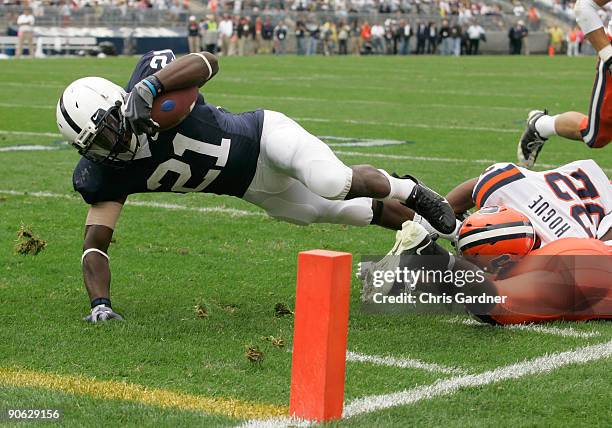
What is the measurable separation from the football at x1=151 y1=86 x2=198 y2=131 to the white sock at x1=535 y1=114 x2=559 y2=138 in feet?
8.75

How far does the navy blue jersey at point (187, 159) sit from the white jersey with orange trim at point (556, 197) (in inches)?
42.7

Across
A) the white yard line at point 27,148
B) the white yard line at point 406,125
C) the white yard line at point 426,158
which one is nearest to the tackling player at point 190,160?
the white yard line at point 426,158

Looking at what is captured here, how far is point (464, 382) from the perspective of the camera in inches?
144

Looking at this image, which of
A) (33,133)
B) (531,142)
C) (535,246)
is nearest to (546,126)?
(531,142)

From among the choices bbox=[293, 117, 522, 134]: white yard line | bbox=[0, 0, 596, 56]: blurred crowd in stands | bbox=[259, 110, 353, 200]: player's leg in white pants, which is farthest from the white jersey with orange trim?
bbox=[0, 0, 596, 56]: blurred crowd in stands

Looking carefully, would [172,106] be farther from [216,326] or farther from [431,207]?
[431,207]

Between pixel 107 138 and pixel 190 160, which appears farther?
pixel 190 160

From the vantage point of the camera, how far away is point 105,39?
35.3 metres

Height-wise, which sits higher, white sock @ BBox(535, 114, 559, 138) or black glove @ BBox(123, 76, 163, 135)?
black glove @ BBox(123, 76, 163, 135)

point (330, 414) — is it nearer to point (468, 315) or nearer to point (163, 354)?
point (163, 354)

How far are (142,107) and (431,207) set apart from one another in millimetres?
1393

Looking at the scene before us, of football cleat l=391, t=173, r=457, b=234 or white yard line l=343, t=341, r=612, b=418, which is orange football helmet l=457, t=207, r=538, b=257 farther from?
white yard line l=343, t=341, r=612, b=418

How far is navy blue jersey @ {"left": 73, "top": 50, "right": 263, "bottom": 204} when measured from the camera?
182 inches

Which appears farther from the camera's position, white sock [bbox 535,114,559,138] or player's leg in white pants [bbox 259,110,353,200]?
white sock [bbox 535,114,559,138]
